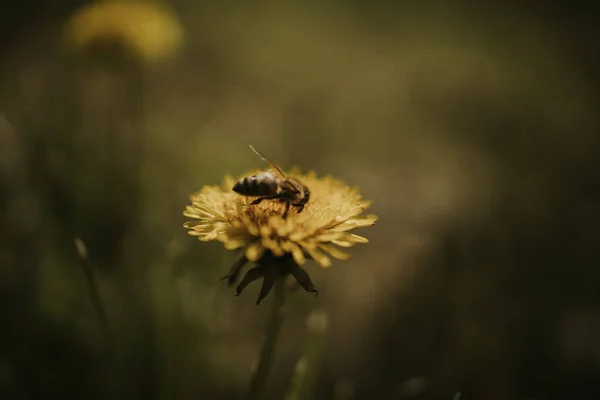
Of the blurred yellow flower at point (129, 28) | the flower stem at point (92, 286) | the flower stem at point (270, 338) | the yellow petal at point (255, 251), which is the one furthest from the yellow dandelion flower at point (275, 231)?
the blurred yellow flower at point (129, 28)

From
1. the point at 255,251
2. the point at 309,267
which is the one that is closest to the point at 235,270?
the point at 255,251

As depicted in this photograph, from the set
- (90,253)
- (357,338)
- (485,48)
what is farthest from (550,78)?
(90,253)

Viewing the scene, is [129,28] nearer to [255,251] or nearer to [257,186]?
[257,186]

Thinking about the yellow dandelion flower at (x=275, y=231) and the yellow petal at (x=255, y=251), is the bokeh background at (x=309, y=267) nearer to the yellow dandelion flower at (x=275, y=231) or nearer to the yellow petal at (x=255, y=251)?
the yellow dandelion flower at (x=275, y=231)

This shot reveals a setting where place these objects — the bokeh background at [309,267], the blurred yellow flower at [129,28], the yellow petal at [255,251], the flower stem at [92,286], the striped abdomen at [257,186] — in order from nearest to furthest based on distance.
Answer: the yellow petal at [255,251] < the striped abdomen at [257,186] < the flower stem at [92,286] < the bokeh background at [309,267] < the blurred yellow flower at [129,28]

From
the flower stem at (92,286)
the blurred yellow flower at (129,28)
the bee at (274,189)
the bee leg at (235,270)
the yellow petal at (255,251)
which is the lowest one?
the flower stem at (92,286)

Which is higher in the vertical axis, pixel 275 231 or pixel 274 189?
pixel 274 189
